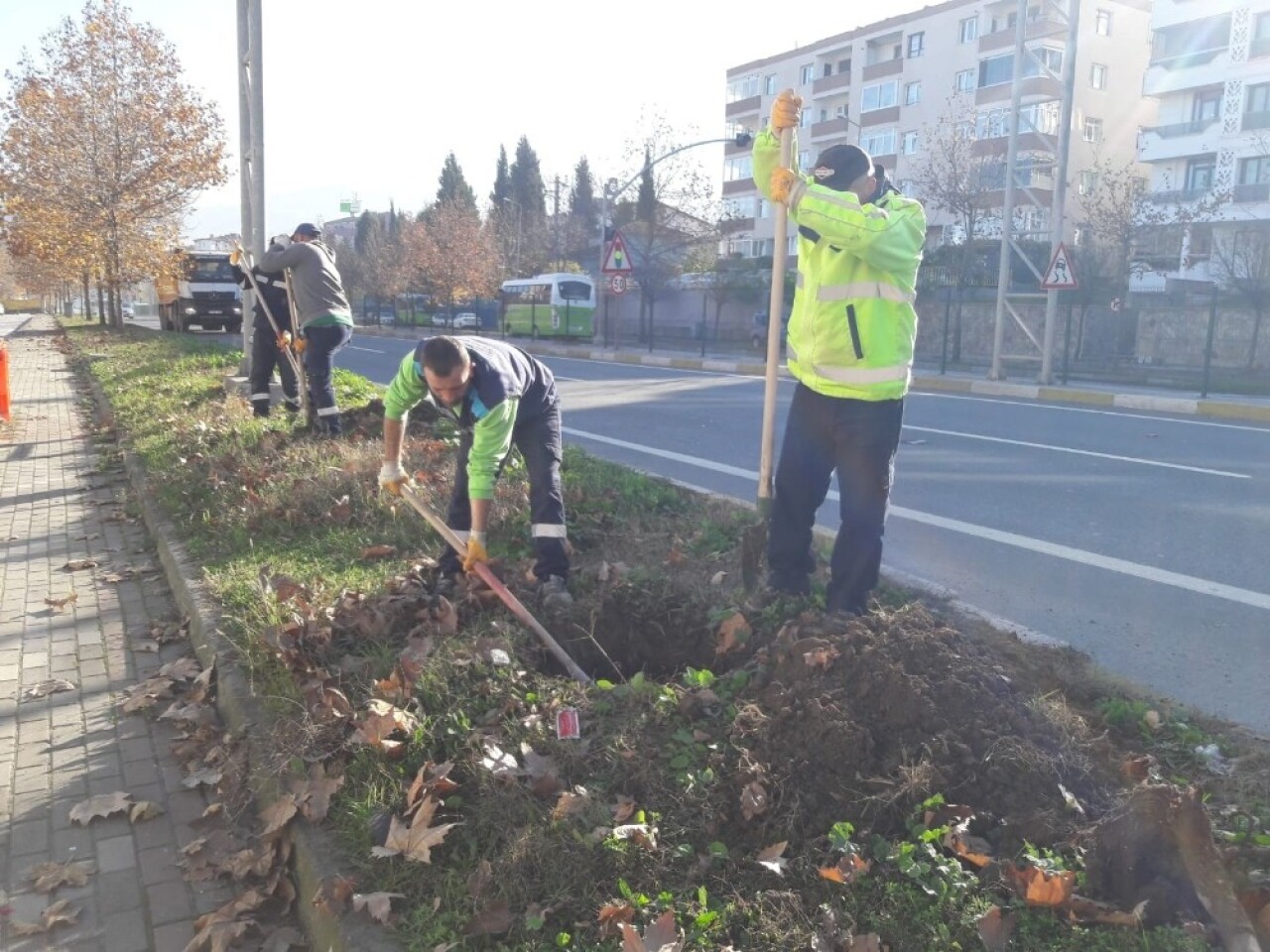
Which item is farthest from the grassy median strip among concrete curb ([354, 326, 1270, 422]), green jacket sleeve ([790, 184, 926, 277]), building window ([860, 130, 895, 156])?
building window ([860, 130, 895, 156])

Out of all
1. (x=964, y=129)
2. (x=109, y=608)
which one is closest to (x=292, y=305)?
(x=109, y=608)

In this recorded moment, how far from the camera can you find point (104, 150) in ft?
77.9

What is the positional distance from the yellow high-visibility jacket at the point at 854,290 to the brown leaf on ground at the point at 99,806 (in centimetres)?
283

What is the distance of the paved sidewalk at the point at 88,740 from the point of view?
9.61 feet

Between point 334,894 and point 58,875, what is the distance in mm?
984

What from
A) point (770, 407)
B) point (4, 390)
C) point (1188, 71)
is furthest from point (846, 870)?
point (1188, 71)

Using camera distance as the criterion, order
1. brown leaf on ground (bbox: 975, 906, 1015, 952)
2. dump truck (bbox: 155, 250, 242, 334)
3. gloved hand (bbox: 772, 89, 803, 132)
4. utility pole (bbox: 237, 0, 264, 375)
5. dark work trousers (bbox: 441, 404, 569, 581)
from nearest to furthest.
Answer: brown leaf on ground (bbox: 975, 906, 1015, 952) < gloved hand (bbox: 772, 89, 803, 132) < dark work trousers (bbox: 441, 404, 569, 581) < utility pole (bbox: 237, 0, 264, 375) < dump truck (bbox: 155, 250, 242, 334)

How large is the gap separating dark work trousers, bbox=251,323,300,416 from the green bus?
29322 mm

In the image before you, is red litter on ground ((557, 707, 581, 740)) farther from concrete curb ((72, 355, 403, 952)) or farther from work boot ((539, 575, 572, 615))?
work boot ((539, 575, 572, 615))

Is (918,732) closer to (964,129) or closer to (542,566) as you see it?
(542,566)

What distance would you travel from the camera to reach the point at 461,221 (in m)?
48.7

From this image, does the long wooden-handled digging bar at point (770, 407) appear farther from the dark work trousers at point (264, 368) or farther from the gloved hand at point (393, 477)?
the dark work trousers at point (264, 368)

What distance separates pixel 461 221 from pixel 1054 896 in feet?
160

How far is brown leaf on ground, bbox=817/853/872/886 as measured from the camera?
8.21 ft
